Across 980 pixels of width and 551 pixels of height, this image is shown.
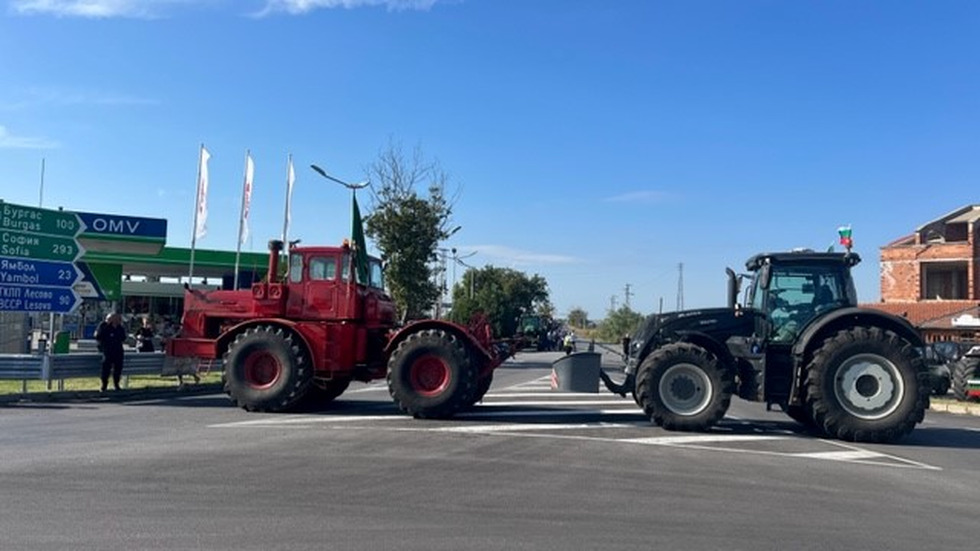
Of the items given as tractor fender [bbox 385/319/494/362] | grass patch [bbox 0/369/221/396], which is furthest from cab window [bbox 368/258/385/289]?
grass patch [bbox 0/369/221/396]

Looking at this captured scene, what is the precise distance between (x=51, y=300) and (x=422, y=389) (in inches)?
362

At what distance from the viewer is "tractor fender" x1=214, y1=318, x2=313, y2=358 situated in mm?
14422

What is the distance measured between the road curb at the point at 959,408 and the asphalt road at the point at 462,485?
5.96m

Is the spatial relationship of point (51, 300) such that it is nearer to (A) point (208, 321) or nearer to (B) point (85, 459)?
(A) point (208, 321)

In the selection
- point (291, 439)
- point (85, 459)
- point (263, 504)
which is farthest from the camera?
point (291, 439)

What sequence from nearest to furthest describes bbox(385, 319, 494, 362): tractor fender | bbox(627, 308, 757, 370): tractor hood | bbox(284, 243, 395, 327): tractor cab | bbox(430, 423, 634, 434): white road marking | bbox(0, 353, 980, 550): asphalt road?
bbox(0, 353, 980, 550): asphalt road → bbox(430, 423, 634, 434): white road marking → bbox(627, 308, 757, 370): tractor hood → bbox(385, 319, 494, 362): tractor fender → bbox(284, 243, 395, 327): tractor cab

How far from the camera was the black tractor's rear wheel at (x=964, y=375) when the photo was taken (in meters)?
21.3

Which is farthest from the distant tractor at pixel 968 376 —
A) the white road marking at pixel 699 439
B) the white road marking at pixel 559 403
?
the white road marking at pixel 699 439

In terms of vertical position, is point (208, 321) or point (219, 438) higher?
point (208, 321)

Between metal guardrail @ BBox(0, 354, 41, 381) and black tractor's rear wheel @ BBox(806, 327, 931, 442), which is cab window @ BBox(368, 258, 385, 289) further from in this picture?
black tractor's rear wheel @ BBox(806, 327, 931, 442)

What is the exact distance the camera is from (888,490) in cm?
887

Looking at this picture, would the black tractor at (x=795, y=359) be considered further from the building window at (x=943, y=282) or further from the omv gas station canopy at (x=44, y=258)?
the building window at (x=943, y=282)

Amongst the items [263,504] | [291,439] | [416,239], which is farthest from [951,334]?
[263,504]

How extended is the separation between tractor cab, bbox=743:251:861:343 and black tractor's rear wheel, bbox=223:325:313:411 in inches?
304
